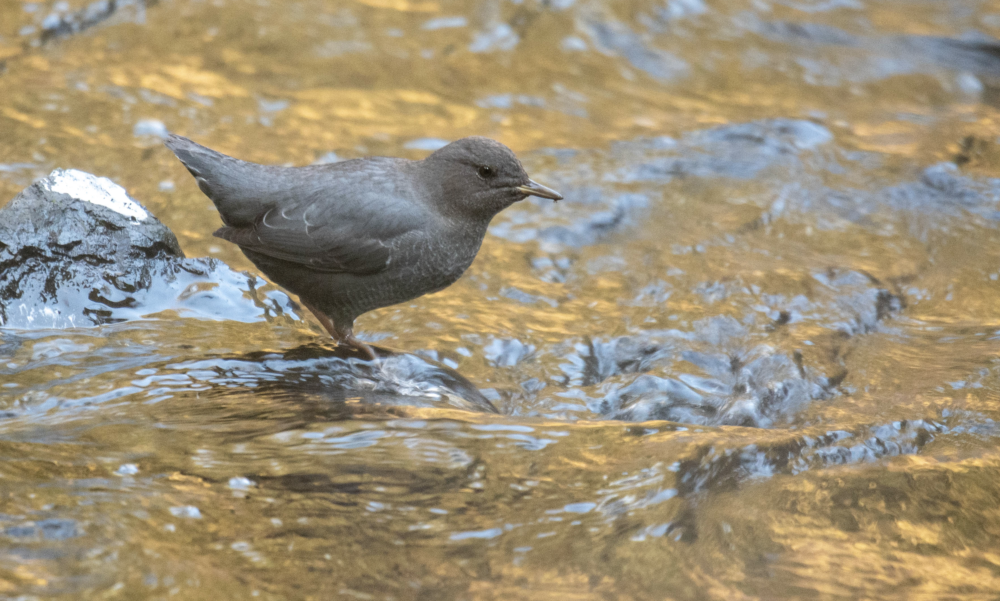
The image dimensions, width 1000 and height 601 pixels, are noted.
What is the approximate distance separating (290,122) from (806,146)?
3.51m

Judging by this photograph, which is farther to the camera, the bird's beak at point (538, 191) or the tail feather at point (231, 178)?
the tail feather at point (231, 178)

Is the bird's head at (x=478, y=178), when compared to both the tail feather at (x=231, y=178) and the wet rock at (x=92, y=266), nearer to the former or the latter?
the tail feather at (x=231, y=178)

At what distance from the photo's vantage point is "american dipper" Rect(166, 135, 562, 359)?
12.6ft

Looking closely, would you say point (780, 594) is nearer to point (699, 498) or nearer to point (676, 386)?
point (699, 498)

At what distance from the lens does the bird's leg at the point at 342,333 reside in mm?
3932

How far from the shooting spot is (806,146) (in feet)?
21.2

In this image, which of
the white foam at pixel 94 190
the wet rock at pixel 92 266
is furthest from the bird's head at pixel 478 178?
the white foam at pixel 94 190

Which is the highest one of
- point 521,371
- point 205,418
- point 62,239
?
point 62,239

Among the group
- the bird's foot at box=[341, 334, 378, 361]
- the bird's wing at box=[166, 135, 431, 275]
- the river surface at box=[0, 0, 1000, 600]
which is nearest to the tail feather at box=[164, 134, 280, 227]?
the bird's wing at box=[166, 135, 431, 275]

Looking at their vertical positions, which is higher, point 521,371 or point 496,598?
point 496,598

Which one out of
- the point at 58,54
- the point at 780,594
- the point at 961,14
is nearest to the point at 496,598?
the point at 780,594

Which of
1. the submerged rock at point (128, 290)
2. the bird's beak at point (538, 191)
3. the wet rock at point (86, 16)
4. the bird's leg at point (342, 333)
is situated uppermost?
the bird's beak at point (538, 191)

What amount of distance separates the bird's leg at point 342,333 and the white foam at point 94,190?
0.82m

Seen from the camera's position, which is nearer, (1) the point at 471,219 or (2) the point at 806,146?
(1) the point at 471,219
